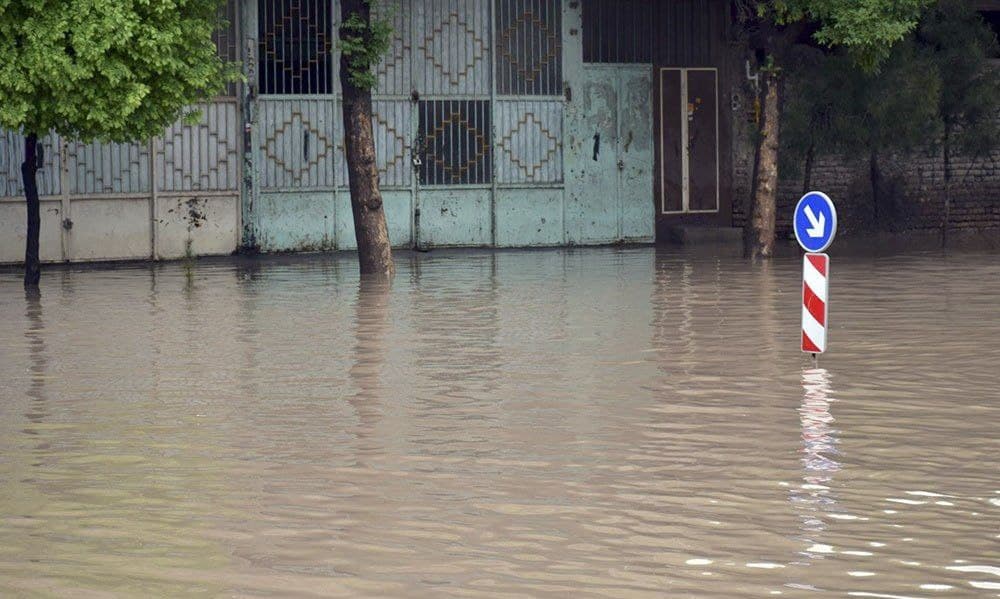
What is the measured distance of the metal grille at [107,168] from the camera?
22.8 meters

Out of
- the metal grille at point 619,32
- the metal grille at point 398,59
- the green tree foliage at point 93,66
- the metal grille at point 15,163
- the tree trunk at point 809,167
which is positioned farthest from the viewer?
the metal grille at point 619,32

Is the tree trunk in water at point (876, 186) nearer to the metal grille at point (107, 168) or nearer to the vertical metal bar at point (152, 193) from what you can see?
the vertical metal bar at point (152, 193)

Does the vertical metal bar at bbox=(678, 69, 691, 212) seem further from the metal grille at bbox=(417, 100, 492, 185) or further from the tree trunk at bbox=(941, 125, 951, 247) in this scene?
the tree trunk at bbox=(941, 125, 951, 247)

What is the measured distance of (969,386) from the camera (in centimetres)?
1140

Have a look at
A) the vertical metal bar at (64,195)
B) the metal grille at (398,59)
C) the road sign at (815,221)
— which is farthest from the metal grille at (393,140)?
the road sign at (815,221)

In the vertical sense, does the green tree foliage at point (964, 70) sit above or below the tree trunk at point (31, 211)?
above

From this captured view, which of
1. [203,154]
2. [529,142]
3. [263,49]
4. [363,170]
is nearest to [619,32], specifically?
[529,142]

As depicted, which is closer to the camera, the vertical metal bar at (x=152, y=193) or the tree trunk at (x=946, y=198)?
the vertical metal bar at (x=152, y=193)

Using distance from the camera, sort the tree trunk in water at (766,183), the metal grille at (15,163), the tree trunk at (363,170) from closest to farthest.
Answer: the tree trunk at (363,170)
the metal grille at (15,163)
the tree trunk in water at (766,183)

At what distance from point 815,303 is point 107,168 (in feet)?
41.6

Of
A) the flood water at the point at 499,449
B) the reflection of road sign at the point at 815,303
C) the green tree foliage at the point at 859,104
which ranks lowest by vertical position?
the flood water at the point at 499,449

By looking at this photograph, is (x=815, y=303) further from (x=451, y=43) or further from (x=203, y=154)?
(x=451, y=43)

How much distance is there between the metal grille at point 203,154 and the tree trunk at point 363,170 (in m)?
3.80

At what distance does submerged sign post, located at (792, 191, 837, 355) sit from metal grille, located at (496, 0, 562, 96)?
1328 cm
